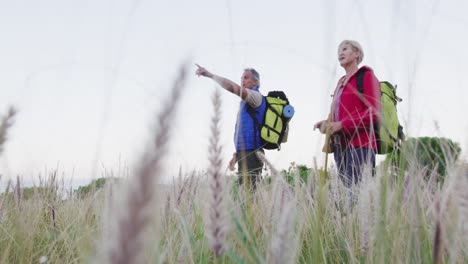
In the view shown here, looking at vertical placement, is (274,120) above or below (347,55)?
below

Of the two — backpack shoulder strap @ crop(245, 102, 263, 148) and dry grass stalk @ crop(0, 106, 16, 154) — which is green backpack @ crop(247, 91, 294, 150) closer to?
backpack shoulder strap @ crop(245, 102, 263, 148)

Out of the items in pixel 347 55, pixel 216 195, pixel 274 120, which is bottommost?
pixel 216 195

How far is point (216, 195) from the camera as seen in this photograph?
2.12 ft

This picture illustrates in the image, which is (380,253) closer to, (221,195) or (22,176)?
(221,195)

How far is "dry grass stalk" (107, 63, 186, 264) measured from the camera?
0.71 feet

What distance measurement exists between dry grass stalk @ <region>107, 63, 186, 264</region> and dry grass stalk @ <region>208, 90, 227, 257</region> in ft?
1.26

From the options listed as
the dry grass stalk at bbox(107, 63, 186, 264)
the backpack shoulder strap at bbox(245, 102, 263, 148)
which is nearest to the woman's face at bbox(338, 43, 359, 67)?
the backpack shoulder strap at bbox(245, 102, 263, 148)

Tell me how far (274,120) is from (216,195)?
4916 mm

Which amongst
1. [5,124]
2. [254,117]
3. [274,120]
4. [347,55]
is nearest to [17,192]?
[5,124]

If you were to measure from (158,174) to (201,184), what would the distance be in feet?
6.81

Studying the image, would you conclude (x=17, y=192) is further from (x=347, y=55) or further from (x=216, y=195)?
(x=347, y=55)

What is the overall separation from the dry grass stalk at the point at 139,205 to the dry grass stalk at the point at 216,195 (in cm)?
38

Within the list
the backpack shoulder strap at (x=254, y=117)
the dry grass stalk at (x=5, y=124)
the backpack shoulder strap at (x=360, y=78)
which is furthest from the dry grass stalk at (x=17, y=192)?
the backpack shoulder strap at (x=254, y=117)

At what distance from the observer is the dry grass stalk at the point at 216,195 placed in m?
0.62
